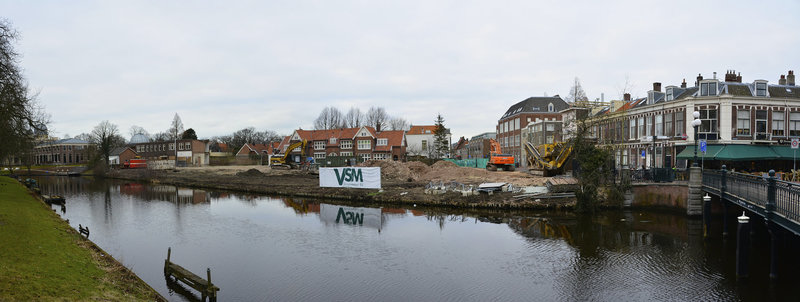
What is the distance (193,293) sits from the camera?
596 inches

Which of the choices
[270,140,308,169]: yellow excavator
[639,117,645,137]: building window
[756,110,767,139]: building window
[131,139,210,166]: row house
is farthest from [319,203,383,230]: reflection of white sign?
[131,139,210,166]: row house

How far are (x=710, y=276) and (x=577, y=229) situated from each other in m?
9.47

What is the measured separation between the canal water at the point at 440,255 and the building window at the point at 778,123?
592 inches

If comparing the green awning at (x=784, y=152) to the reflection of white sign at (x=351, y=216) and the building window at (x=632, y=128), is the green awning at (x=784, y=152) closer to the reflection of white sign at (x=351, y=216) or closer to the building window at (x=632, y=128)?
the building window at (x=632, y=128)

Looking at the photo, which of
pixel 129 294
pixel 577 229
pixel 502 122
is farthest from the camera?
pixel 502 122

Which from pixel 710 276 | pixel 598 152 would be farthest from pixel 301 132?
pixel 710 276

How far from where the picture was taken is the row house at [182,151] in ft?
325

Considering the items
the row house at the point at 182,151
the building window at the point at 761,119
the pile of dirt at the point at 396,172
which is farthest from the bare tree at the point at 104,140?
the building window at the point at 761,119

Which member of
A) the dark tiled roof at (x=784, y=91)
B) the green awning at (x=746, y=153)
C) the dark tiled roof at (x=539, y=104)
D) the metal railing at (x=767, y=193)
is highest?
the dark tiled roof at (x=539, y=104)

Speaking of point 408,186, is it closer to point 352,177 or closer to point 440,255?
point 352,177

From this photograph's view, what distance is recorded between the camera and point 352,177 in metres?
41.4

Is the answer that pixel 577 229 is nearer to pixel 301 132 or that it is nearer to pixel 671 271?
pixel 671 271

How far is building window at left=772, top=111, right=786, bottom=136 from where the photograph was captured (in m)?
35.9

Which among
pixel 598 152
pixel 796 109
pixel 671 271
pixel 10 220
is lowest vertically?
pixel 671 271
